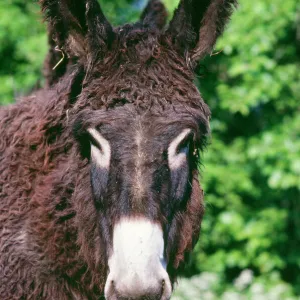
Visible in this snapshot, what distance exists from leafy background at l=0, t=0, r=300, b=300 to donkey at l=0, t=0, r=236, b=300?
4280mm

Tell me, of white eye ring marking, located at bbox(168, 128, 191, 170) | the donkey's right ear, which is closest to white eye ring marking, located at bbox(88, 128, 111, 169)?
white eye ring marking, located at bbox(168, 128, 191, 170)

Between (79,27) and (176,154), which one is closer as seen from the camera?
(176,154)

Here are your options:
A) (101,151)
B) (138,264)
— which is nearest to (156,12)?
(101,151)

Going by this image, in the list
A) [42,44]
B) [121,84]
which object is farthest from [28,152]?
[42,44]

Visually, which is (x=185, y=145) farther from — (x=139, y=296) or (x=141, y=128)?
(x=139, y=296)

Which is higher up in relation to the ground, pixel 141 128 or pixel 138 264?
pixel 141 128

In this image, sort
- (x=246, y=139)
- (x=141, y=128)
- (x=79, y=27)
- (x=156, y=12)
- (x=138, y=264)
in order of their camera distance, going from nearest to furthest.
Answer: (x=138, y=264)
(x=141, y=128)
(x=79, y=27)
(x=156, y=12)
(x=246, y=139)

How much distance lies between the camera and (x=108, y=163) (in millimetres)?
3150

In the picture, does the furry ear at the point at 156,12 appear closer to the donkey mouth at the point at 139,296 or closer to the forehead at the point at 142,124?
the forehead at the point at 142,124

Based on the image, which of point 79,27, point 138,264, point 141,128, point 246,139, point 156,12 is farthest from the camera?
point 246,139

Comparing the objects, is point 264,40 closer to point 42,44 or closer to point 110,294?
point 42,44

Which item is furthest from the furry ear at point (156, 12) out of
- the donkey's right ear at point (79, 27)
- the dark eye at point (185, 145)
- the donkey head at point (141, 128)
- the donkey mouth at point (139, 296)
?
the donkey mouth at point (139, 296)

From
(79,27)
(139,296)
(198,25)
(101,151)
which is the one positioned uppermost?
(79,27)

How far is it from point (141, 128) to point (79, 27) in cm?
84
